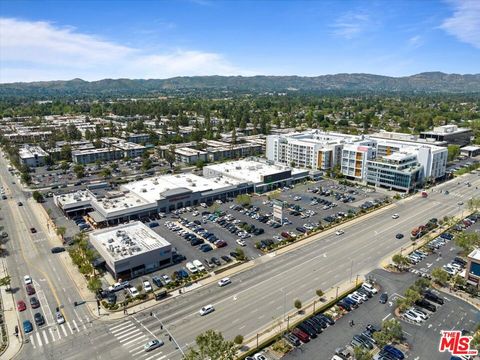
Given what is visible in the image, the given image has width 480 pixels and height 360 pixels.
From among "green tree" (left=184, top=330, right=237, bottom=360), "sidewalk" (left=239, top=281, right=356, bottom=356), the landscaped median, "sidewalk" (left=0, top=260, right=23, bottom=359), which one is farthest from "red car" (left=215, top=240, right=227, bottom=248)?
"sidewalk" (left=0, top=260, right=23, bottom=359)

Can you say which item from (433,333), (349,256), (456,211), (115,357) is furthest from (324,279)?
(456,211)

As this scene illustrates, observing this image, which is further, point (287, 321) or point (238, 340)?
point (287, 321)

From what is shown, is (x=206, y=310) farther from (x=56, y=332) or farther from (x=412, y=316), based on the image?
(x=412, y=316)

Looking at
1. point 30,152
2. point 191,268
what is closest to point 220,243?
point 191,268

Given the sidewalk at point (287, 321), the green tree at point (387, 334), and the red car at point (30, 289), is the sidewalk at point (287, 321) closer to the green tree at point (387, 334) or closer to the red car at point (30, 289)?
the green tree at point (387, 334)

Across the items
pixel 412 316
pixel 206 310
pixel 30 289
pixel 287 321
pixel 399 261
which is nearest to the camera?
Answer: pixel 287 321

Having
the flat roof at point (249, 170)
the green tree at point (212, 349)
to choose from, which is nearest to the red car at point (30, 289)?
the green tree at point (212, 349)

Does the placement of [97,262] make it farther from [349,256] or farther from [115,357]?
[349,256]
